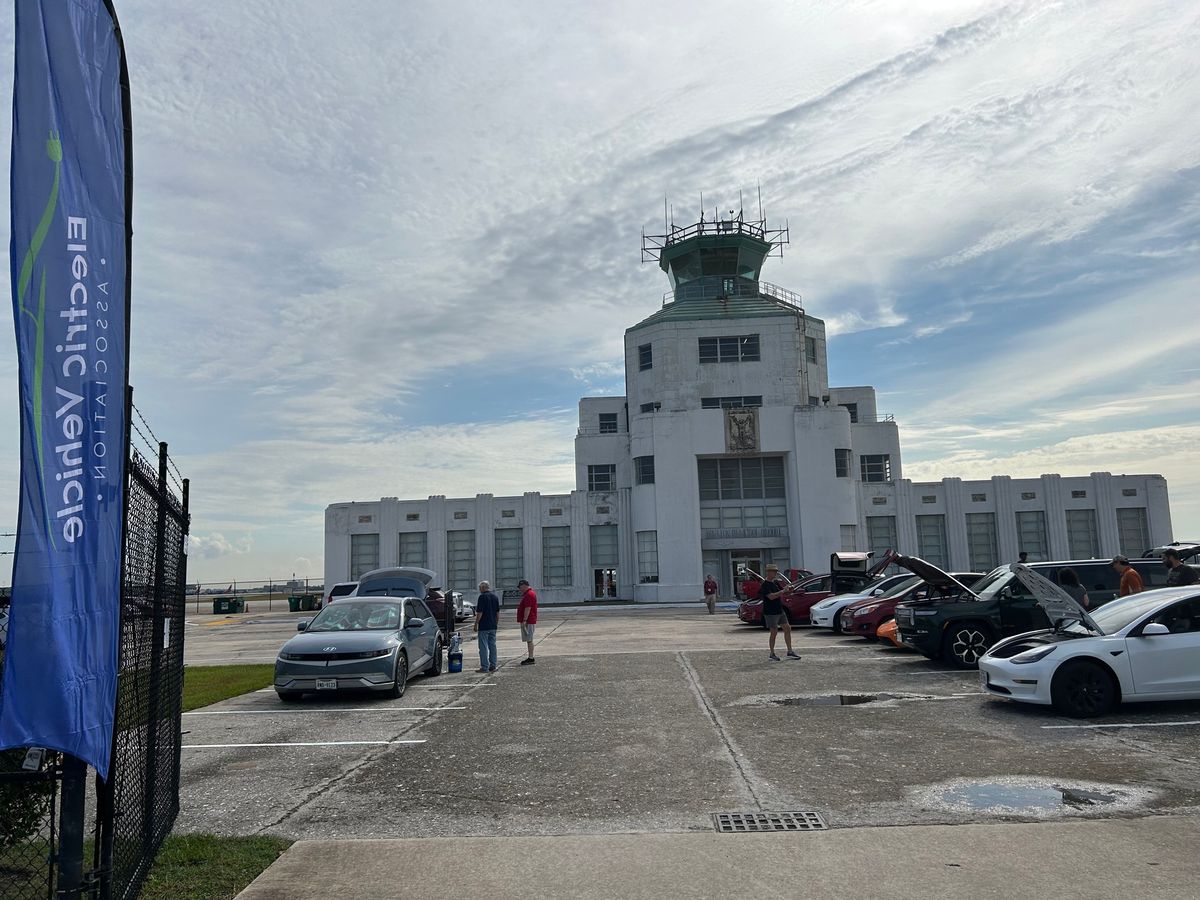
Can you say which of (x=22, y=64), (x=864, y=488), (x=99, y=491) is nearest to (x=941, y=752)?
(x=99, y=491)

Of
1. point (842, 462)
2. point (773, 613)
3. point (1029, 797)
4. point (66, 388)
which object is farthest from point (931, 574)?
point (842, 462)

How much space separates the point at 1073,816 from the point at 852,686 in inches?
266

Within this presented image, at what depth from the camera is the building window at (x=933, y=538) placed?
5062cm

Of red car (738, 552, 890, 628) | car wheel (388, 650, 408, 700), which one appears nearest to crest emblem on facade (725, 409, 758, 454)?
red car (738, 552, 890, 628)

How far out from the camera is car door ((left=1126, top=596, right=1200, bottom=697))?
10281 millimetres

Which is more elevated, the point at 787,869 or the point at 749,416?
the point at 749,416

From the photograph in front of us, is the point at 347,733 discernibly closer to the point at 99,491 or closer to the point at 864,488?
the point at 99,491

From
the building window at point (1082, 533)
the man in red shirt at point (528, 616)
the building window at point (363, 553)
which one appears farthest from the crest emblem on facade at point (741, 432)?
the man in red shirt at point (528, 616)

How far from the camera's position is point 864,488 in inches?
2003

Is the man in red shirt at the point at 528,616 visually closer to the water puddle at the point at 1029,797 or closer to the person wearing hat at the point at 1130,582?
the person wearing hat at the point at 1130,582

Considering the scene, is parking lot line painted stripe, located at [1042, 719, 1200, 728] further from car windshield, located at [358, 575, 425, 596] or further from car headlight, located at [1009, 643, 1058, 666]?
car windshield, located at [358, 575, 425, 596]

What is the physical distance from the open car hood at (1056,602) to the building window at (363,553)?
43926 millimetres

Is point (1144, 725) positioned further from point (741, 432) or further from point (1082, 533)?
point (1082, 533)

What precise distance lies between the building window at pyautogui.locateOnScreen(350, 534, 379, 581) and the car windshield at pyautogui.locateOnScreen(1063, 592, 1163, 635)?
1759 inches
